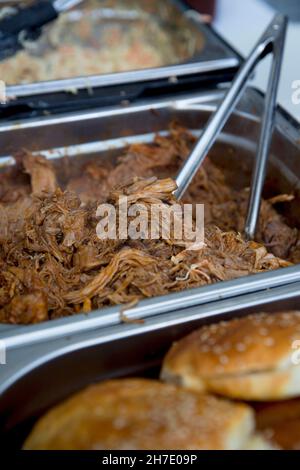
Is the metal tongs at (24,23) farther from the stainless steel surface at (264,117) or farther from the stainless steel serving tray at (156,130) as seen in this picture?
the stainless steel surface at (264,117)

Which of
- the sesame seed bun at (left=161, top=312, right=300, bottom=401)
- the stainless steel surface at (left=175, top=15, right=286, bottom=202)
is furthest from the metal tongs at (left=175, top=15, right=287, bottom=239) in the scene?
the sesame seed bun at (left=161, top=312, right=300, bottom=401)

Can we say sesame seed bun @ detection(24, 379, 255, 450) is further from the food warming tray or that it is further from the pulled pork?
the food warming tray

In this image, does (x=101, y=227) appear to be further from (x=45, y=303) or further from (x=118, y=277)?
(x=45, y=303)

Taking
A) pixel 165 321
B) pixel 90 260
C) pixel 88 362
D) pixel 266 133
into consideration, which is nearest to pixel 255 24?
pixel 266 133

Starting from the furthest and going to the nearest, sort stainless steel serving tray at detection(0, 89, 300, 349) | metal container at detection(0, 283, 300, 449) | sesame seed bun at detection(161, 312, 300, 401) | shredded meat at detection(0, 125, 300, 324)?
stainless steel serving tray at detection(0, 89, 300, 349) → shredded meat at detection(0, 125, 300, 324) → metal container at detection(0, 283, 300, 449) → sesame seed bun at detection(161, 312, 300, 401)

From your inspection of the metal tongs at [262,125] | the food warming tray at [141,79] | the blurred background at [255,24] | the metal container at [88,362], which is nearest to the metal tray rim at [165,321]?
the metal container at [88,362]
